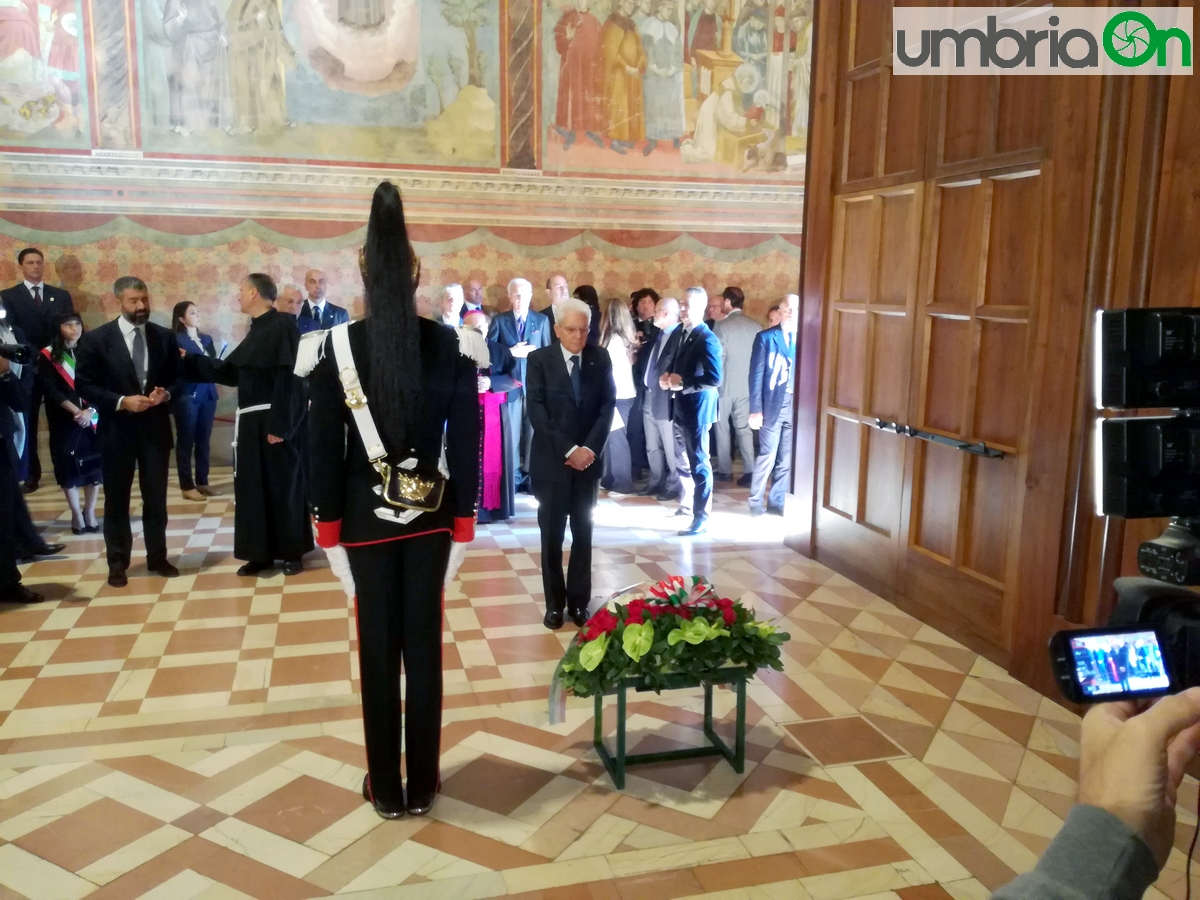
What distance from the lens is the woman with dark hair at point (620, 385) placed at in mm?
7891

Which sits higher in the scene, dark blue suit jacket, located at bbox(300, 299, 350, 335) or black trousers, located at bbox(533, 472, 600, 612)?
dark blue suit jacket, located at bbox(300, 299, 350, 335)

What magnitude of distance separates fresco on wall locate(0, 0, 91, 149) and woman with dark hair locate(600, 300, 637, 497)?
17.9 ft

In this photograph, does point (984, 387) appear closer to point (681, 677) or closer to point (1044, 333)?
point (1044, 333)

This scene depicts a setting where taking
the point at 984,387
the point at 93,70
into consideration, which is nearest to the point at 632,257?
the point at 93,70

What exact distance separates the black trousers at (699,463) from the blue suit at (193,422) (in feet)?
13.9

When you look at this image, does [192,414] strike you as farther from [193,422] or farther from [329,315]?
[329,315]

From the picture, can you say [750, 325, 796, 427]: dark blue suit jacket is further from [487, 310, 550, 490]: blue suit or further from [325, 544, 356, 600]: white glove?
[325, 544, 356, 600]: white glove

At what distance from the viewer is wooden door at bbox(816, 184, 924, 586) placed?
5305 mm

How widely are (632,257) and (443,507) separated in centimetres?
794

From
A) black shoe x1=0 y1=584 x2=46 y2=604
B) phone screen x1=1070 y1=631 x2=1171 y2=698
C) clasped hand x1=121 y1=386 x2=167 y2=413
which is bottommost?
black shoe x1=0 y1=584 x2=46 y2=604

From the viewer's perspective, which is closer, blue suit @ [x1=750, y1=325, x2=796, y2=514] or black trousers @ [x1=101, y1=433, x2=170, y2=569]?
black trousers @ [x1=101, y1=433, x2=170, y2=569]

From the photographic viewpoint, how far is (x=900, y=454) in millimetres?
5289

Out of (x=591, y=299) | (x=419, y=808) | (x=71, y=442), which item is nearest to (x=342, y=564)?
(x=419, y=808)

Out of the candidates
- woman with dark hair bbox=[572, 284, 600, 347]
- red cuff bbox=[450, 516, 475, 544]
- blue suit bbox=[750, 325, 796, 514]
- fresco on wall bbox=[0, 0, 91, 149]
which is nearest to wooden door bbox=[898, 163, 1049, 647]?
blue suit bbox=[750, 325, 796, 514]
